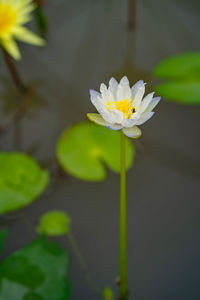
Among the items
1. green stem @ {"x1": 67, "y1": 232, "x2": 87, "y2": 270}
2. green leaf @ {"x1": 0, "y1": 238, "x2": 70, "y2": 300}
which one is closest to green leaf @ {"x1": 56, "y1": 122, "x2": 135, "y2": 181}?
green stem @ {"x1": 67, "y1": 232, "x2": 87, "y2": 270}

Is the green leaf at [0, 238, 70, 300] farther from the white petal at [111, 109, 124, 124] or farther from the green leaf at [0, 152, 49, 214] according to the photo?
the white petal at [111, 109, 124, 124]

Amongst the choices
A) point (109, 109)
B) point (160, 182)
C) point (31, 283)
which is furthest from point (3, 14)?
point (31, 283)

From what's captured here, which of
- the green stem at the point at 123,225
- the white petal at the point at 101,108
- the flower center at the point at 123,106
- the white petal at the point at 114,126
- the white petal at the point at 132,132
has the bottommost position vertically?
the green stem at the point at 123,225

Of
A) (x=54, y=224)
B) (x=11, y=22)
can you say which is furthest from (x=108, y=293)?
(x=11, y=22)

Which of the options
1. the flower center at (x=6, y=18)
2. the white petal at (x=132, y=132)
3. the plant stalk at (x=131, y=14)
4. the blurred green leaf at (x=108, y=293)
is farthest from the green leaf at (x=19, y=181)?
the plant stalk at (x=131, y=14)

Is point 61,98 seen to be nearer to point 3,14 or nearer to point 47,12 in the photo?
point 3,14

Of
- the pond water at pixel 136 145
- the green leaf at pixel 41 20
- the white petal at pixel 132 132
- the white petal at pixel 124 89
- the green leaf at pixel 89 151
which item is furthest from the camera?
the green leaf at pixel 41 20

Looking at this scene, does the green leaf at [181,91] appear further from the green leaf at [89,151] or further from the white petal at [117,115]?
the white petal at [117,115]
